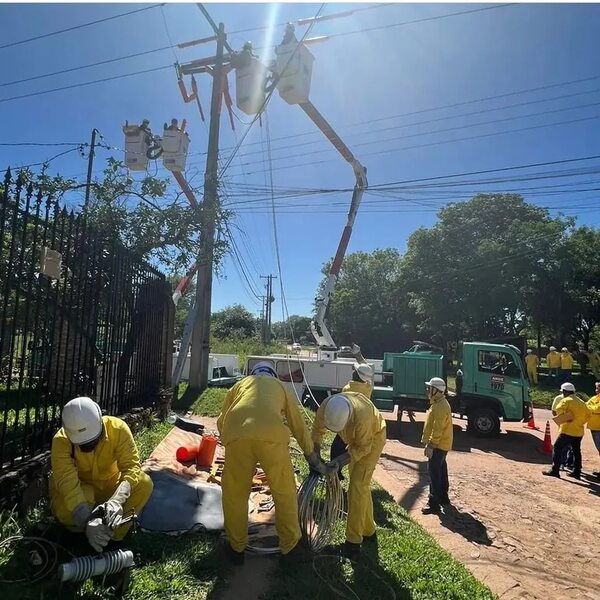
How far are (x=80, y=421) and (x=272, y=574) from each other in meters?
1.91

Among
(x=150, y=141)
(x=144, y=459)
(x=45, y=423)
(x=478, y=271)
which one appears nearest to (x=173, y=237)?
(x=150, y=141)

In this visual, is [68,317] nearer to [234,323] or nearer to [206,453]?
[206,453]

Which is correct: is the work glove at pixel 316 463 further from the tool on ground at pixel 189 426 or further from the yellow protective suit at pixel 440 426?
the tool on ground at pixel 189 426

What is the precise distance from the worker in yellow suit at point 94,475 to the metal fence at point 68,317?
2.04ft

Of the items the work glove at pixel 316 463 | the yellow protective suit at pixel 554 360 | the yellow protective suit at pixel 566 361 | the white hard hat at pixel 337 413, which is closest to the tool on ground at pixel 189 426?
the work glove at pixel 316 463

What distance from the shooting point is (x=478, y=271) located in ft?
89.7

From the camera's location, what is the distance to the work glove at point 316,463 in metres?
4.19

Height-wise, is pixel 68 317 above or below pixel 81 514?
above

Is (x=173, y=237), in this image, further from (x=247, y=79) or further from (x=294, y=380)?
(x=294, y=380)

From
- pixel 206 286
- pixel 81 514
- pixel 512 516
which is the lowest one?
pixel 512 516

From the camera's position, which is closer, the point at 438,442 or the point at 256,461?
the point at 256,461

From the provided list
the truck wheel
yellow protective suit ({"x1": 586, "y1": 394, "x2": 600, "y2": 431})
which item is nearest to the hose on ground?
yellow protective suit ({"x1": 586, "y1": 394, "x2": 600, "y2": 431})

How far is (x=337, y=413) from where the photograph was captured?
4250 mm

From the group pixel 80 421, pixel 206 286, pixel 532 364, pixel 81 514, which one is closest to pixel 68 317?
pixel 80 421
